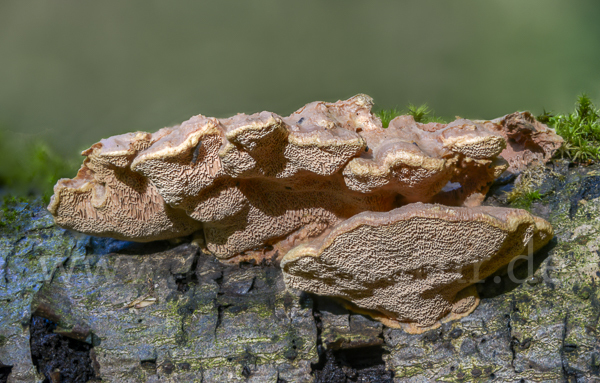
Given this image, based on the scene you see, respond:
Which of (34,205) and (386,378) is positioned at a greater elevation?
(34,205)

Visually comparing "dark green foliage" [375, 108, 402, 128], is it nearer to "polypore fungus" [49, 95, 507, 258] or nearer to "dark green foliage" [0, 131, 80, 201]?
"polypore fungus" [49, 95, 507, 258]

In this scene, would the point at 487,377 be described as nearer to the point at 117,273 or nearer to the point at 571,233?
the point at 571,233

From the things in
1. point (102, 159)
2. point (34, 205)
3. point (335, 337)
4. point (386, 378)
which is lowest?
point (386, 378)

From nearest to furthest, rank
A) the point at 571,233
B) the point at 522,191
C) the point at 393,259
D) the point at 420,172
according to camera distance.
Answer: the point at 420,172 < the point at 393,259 < the point at 571,233 < the point at 522,191

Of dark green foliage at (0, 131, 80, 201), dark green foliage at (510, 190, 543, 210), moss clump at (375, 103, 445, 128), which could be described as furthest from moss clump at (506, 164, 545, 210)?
dark green foliage at (0, 131, 80, 201)

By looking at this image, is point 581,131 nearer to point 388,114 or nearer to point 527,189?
point 527,189

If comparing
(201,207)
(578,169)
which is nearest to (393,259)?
(201,207)

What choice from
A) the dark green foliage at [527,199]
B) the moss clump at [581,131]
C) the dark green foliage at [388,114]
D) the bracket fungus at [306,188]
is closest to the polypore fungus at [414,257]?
the bracket fungus at [306,188]

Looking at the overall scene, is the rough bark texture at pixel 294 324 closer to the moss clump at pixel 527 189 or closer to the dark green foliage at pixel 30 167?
the moss clump at pixel 527 189
